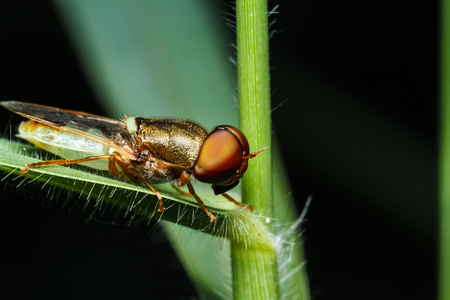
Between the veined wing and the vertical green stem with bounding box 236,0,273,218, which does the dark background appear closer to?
the veined wing

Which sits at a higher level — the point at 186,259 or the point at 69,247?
the point at 186,259

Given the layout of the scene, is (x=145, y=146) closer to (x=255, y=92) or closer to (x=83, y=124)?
(x=83, y=124)

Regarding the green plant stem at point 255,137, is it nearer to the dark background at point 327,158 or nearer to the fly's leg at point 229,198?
the fly's leg at point 229,198

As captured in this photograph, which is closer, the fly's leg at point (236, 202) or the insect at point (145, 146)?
the fly's leg at point (236, 202)

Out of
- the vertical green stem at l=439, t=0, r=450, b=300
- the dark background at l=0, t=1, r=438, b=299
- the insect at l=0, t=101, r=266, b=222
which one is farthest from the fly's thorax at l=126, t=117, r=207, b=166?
the dark background at l=0, t=1, r=438, b=299

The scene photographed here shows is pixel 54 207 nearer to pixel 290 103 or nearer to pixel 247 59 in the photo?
pixel 290 103

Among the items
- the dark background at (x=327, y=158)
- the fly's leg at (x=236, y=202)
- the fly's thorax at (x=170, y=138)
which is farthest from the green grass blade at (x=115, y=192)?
the dark background at (x=327, y=158)

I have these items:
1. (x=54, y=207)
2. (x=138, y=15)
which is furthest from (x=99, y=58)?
(x=54, y=207)
